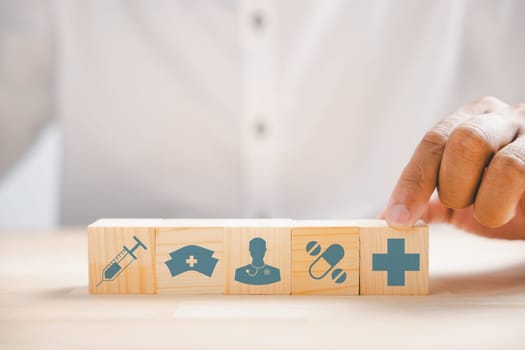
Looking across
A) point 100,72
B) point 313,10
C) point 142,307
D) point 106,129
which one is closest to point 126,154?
point 106,129

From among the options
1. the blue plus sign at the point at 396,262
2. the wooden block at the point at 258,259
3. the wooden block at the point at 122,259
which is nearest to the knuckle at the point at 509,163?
the blue plus sign at the point at 396,262

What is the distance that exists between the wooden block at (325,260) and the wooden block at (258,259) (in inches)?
0.4

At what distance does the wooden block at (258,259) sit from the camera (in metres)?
0.64

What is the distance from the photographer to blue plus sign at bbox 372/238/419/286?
0.63m

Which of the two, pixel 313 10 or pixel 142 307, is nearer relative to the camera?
pixel 142 307

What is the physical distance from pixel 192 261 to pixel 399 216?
0.22m

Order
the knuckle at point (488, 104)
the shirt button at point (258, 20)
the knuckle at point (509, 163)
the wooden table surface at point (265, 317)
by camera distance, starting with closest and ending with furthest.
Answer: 1. the wooden table surface at point (265, 317)
2. the knuckle at point (509, 163)
3. the knuckle at point (488, 104)
4. the shirt button at point (258, 20)

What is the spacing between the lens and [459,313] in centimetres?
55

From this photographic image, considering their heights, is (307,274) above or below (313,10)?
below

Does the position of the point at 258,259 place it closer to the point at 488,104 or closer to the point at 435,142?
the point at 435,142

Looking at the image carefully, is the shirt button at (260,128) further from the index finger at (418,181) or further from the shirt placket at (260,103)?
the index finger at (418,181)

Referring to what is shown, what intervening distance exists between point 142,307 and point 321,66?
763 millimetres

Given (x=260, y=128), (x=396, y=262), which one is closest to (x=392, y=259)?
(x=396, y=262)

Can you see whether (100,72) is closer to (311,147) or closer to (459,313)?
(311,147)
